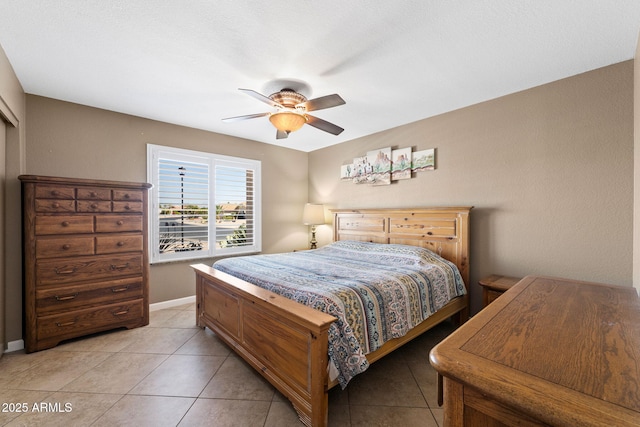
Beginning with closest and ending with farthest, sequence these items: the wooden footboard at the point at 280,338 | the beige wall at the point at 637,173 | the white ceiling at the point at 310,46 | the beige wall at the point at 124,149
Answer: the wooden footboard at the point at 280,338 → the white ceiling at the point at 310,46 → the beige wall at the point at 637,173 → the beige wall at the point at 124,149

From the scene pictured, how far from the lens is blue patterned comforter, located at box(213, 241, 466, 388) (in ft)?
5.35

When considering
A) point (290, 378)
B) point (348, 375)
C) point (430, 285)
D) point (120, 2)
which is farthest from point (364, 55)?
point (290, 378)

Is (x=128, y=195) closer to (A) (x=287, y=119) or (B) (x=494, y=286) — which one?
(A) (x=287, y=119)

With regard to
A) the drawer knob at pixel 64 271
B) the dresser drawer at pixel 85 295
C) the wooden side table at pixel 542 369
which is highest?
the wooden side table at pixel 542 369

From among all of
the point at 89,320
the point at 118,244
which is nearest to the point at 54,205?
the point at 118,244

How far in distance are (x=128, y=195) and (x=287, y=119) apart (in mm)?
1957

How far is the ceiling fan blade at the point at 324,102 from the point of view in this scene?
7.05 feet

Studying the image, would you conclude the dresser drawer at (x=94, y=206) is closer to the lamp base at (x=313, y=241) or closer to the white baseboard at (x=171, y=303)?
the white baseboard at (x=171, y=303)

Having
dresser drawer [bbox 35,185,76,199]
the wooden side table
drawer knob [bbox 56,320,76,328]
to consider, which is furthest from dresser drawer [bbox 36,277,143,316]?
the wooden side table

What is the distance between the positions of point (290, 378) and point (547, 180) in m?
2.84

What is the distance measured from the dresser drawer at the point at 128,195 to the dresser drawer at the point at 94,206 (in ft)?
0.35

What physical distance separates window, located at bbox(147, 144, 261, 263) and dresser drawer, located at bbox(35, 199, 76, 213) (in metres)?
0.89

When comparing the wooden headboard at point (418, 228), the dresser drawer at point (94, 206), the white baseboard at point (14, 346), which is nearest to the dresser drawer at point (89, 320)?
the white baseboard at point (14, 346)

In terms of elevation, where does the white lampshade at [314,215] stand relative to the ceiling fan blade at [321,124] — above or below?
below
